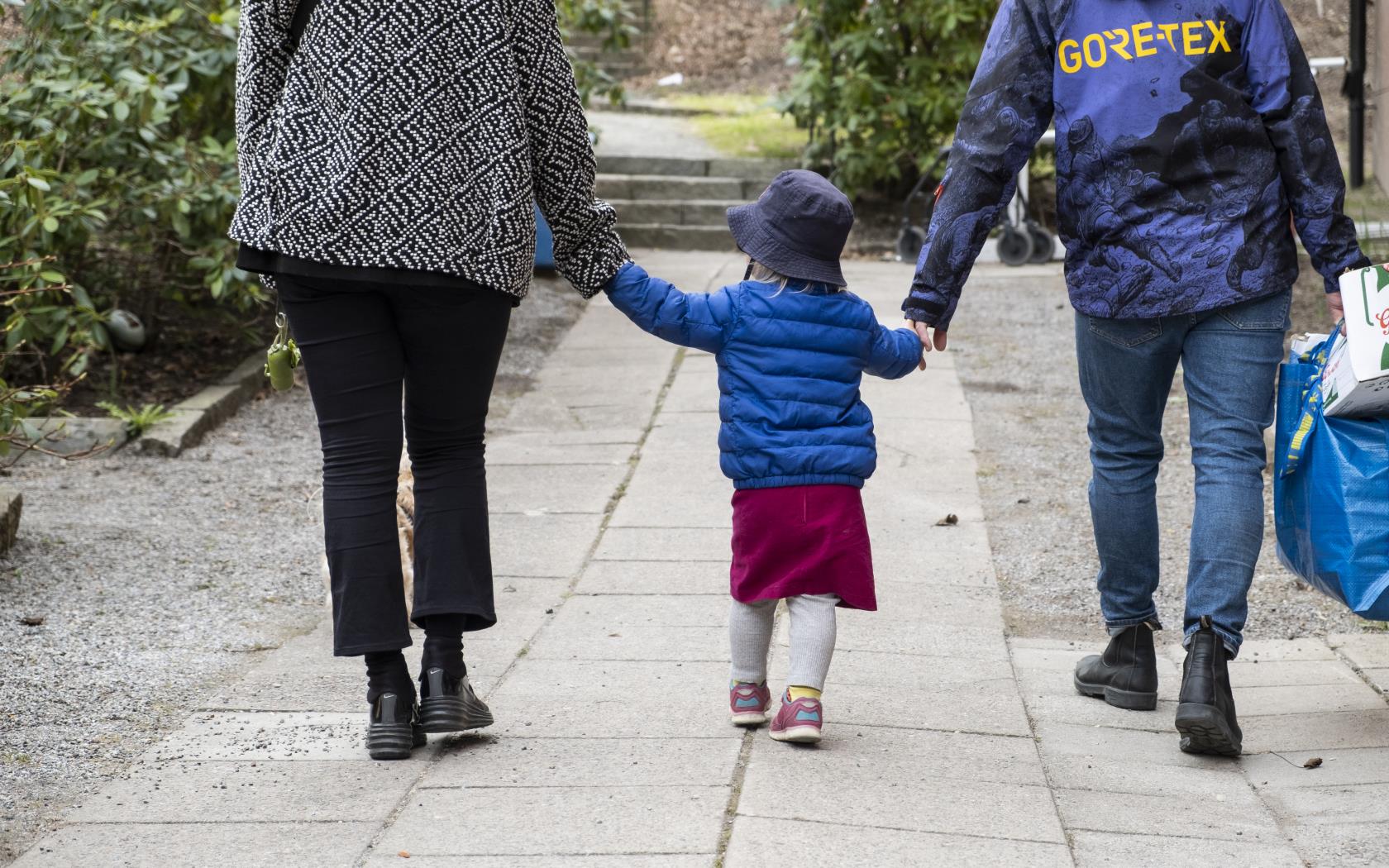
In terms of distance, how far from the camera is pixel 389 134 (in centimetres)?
273

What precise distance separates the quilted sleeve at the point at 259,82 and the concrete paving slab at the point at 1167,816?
1.80 meters

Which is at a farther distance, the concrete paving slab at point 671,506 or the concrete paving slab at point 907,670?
the concrete paving slab at point 671,506

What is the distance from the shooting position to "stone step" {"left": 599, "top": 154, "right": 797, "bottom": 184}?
11.7 meters

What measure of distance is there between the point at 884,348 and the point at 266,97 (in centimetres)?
123

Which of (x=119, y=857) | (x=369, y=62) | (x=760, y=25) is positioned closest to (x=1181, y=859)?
(x=119, y=857)

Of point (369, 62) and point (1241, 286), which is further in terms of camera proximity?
point (1241, 286)

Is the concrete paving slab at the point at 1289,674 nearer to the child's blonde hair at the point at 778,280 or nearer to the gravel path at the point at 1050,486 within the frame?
the gravel path at the point at 1050,486

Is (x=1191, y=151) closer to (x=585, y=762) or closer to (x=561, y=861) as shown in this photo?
(x=585, y=762)

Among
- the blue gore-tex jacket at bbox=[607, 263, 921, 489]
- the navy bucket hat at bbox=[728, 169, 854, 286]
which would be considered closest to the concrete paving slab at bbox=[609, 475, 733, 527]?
the blue gore-tex jacket at bbox=[607, 263, 921, 489]

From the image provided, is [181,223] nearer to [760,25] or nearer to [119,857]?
[119,857]

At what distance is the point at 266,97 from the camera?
2811 mm

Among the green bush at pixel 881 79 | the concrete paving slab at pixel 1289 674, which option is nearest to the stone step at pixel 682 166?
the green bush at pixel 881 79

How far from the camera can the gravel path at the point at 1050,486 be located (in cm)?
424

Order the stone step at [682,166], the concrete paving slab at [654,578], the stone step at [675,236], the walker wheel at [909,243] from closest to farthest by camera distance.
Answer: the concrete paving slab at [654,578] < the walker wheel at [909,243] < the stone step at [675,236] < the stone step at [682,166]
